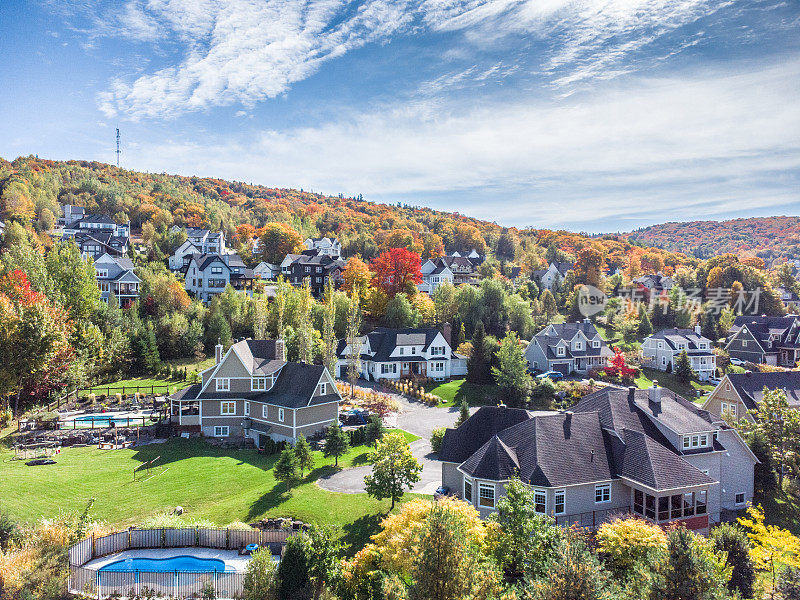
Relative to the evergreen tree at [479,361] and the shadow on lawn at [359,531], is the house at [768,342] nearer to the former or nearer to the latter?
the evergreen tree at [479,361]

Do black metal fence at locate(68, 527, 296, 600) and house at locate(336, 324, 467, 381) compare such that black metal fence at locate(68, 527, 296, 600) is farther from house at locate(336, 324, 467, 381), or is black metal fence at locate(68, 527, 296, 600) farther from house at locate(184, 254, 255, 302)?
house at locate(184, 254, 255, 302)

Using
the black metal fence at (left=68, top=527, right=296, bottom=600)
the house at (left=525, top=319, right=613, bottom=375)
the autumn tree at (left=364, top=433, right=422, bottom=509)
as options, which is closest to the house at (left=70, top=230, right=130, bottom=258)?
the black metal fence at (left=68, top=527, right=296, bottom=600)

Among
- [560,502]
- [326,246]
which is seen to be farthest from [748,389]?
[326,246]

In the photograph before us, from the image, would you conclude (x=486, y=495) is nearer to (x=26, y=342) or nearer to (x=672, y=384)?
(x=26, y=342)

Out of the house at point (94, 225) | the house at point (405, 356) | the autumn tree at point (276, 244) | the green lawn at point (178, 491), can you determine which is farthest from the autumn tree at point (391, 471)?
the house at point (94, 225)

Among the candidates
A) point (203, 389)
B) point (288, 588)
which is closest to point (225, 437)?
point (203, 389)

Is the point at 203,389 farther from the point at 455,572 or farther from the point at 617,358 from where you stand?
the point at 617,358

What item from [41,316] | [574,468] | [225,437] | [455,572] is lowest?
[225,437]
